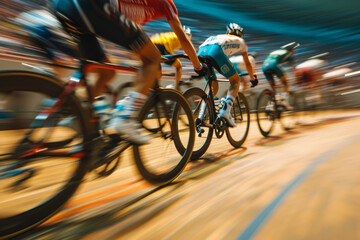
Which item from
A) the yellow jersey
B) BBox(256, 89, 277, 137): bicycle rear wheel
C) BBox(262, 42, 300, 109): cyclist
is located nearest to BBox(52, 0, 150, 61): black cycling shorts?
the yellow jersey

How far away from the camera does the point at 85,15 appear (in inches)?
33.9

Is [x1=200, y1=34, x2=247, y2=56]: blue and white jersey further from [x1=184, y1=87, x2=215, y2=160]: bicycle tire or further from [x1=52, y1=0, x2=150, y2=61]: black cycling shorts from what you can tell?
[x1=52, y1=0, x2=150, y2=61]: black cycling shorts

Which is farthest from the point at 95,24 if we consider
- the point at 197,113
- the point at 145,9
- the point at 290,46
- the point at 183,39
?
the point at 290,46

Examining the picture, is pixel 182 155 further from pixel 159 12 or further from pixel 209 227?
pixel 159 12

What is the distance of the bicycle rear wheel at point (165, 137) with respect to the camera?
3.85 feet

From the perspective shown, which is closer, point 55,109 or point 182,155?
point 55,109

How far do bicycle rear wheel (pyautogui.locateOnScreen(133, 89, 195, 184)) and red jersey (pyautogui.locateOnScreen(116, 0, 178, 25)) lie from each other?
1.24ft

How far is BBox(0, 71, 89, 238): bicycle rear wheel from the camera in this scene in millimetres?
714

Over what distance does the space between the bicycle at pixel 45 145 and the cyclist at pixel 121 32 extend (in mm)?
81

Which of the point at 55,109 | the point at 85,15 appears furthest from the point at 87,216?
the point at 85,15

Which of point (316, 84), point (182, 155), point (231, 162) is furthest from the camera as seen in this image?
point (316, 84)

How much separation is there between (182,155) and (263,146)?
114 centimetres

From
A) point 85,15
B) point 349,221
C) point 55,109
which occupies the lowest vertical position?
point 349,221

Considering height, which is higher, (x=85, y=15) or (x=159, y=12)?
(x=159, y=12)
